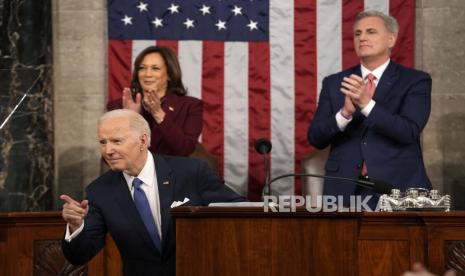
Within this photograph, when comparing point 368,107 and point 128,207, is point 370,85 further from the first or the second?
point 128,207

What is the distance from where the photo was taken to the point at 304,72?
8.45 m

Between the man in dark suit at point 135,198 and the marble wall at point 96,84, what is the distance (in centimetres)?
314

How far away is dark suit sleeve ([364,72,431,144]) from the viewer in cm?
621

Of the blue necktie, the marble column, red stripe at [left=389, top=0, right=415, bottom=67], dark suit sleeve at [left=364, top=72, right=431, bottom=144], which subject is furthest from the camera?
red stripe at [left=389, top=0, right=415, bottom=67]

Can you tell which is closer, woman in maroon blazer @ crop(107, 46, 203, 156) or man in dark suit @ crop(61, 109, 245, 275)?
man in dark suit @ crop(61, 109, 245, 275)

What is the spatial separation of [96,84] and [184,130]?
5.25 feet

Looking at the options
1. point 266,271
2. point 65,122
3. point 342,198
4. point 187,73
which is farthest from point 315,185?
point 266,271

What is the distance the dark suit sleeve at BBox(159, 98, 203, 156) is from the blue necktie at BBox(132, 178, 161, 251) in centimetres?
149

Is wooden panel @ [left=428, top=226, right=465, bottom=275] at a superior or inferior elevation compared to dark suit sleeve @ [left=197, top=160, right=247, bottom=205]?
inferior

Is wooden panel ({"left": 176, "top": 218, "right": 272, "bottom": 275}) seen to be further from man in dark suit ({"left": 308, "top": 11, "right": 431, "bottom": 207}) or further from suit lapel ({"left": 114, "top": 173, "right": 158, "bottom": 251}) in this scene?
man in dark suit ({"left": 308, "top": 11, "right": 431, "bottom": 207})

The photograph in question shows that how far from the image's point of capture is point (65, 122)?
28.2ft

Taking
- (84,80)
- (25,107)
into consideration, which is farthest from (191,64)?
(25,107)

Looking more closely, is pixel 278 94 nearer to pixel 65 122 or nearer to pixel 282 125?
pixel 282 125

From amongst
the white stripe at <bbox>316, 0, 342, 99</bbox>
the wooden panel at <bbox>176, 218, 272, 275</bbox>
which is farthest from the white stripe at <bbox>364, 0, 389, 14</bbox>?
the wooden panel at <bbox>176, 218, 272, 275</bbox>
